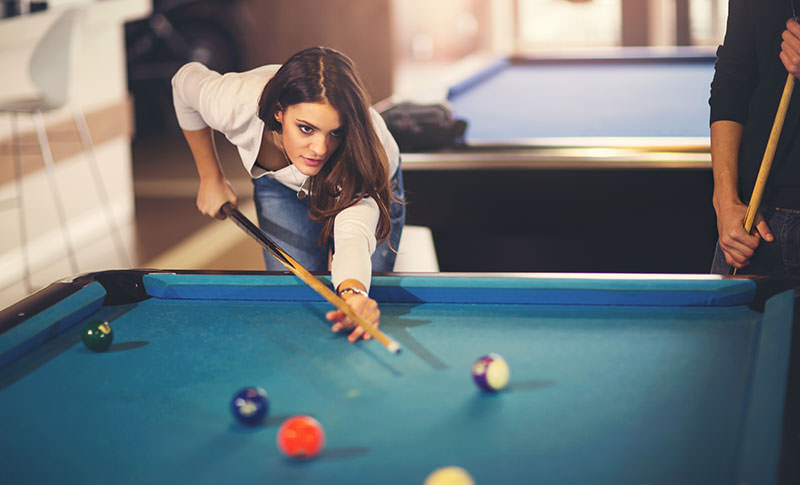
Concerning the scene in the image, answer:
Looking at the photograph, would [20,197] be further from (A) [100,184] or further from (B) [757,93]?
(B) [757,93]

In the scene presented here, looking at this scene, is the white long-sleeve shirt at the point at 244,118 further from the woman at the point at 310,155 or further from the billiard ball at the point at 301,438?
the billiard ball at the point at 301,438

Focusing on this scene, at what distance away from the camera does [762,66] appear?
1789mm

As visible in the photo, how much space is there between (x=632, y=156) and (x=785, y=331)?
1383 mm

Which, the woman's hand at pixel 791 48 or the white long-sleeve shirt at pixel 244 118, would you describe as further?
the white long-sleeve shirt at pixel 244 118

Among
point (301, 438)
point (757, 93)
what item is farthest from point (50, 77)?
point (301, 438)

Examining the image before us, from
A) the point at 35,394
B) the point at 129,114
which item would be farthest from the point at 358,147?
the point at 129,114

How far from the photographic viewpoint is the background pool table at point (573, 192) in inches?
103

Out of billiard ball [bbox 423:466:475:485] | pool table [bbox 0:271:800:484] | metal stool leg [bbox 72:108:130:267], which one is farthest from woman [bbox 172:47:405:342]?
metal stool leg [bbox 72:108:130:267]

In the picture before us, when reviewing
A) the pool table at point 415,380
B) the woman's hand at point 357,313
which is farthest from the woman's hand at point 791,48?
the woman's hand at point 357,313

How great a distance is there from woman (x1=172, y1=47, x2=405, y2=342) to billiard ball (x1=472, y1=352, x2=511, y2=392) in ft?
0.91

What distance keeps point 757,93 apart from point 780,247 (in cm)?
33

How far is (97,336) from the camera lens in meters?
1.37

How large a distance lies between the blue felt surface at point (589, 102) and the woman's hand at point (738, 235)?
102 cm

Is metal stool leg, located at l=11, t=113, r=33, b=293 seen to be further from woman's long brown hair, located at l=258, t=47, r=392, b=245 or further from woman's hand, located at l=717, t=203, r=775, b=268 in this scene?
woman's hand, located at l=717, t=203, r=775, b=268
